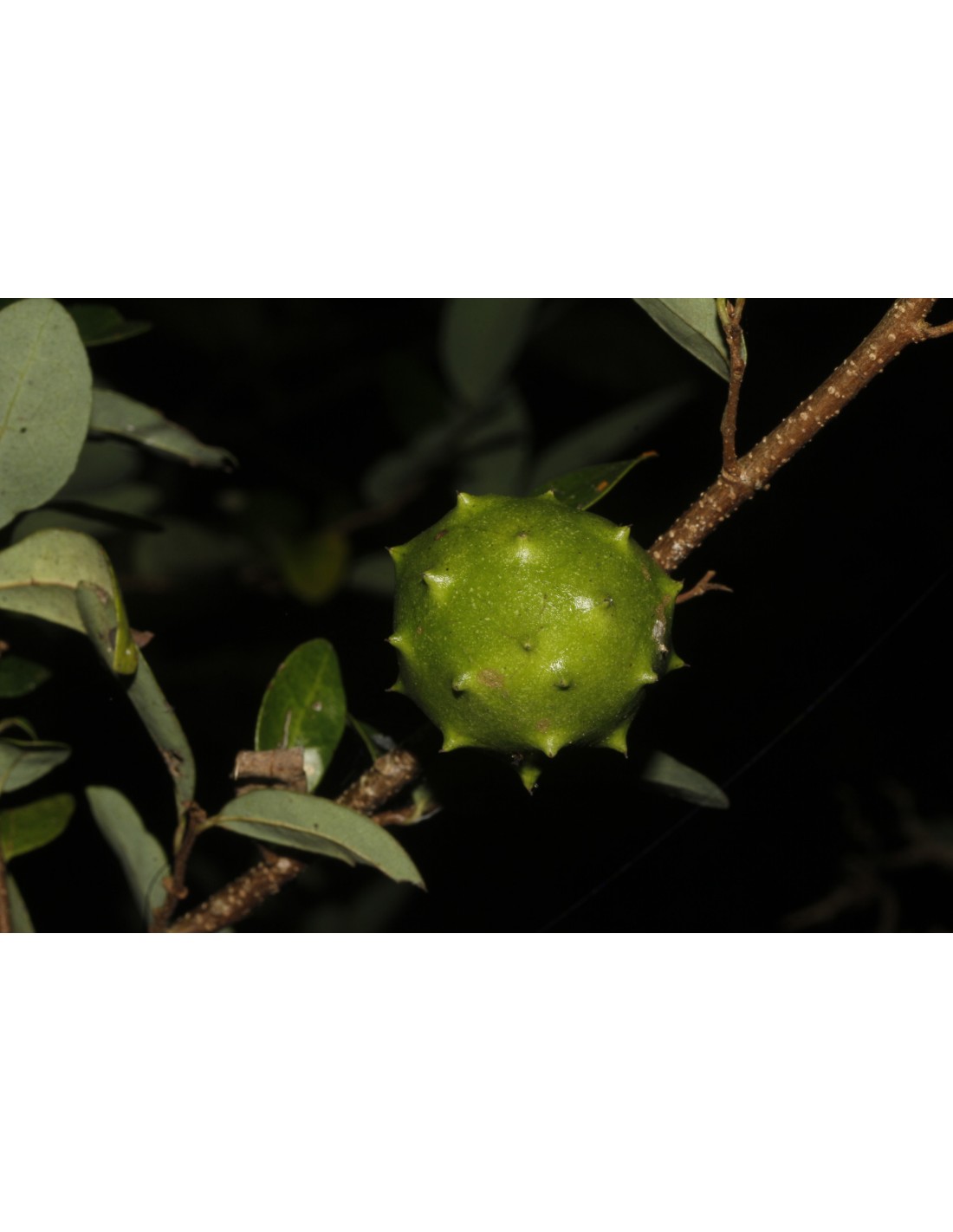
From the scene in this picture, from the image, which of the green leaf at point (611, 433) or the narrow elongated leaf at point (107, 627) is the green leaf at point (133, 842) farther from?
the green leaf at point (611, 433)

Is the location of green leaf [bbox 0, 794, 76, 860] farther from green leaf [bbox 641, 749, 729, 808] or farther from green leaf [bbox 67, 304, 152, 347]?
green leaf [bbox 641, 749, 729, 808]

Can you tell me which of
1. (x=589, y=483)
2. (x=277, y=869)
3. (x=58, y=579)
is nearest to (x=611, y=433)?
(x=589, y=483)

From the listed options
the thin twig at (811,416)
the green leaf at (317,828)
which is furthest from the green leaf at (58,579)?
the thin twig at (811,416)

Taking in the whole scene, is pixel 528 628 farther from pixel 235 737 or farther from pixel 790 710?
pixel 235 737

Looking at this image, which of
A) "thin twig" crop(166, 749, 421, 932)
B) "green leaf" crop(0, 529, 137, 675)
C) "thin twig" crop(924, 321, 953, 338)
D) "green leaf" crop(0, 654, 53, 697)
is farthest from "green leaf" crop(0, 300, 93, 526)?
"thin twig" crop(924, 321, 953, 338)

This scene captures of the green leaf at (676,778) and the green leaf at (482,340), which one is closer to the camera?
the green leaf at (676,778)

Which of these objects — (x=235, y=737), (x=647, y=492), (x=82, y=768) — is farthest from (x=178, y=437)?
(x=647, y=492)
